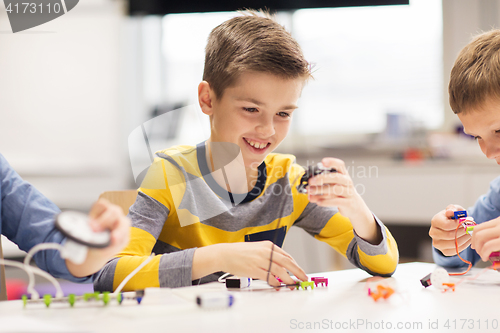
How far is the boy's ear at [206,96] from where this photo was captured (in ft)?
3.08

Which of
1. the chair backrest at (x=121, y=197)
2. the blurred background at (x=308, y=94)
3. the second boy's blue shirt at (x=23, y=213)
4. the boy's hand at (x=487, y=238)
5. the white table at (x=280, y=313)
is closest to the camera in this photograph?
the white table at (x=280, y=313)

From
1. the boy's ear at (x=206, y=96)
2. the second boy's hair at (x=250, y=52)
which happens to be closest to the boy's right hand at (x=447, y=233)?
the second boy's hair at (x=250, y=52)

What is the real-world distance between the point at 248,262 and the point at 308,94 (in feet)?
6.43

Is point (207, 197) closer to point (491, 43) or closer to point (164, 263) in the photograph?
point (164, 263)

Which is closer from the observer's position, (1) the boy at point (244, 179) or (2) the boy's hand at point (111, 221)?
(2) the boy's hand at point (111, 221)

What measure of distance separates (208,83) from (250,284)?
454mm

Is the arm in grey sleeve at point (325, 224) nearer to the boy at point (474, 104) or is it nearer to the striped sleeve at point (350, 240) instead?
the striped sleeve at point (350, 240)

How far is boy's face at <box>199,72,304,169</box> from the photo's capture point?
85 centimetres

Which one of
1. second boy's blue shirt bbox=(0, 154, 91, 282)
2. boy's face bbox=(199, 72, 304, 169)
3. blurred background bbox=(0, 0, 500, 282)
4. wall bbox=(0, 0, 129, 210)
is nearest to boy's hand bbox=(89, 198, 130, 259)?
second boy's blue shirt bbox=(0, 154, 91, 282)

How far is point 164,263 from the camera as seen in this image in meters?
0.68

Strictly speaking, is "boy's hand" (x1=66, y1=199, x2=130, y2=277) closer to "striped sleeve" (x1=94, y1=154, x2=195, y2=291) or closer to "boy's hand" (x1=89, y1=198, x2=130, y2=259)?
"boy's hand" (x1=89, y1=198, x2=130, y2=259)

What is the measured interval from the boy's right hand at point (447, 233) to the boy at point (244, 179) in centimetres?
10

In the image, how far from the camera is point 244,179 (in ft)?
3.15

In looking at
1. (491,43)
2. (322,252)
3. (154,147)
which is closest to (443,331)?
(491,43)
